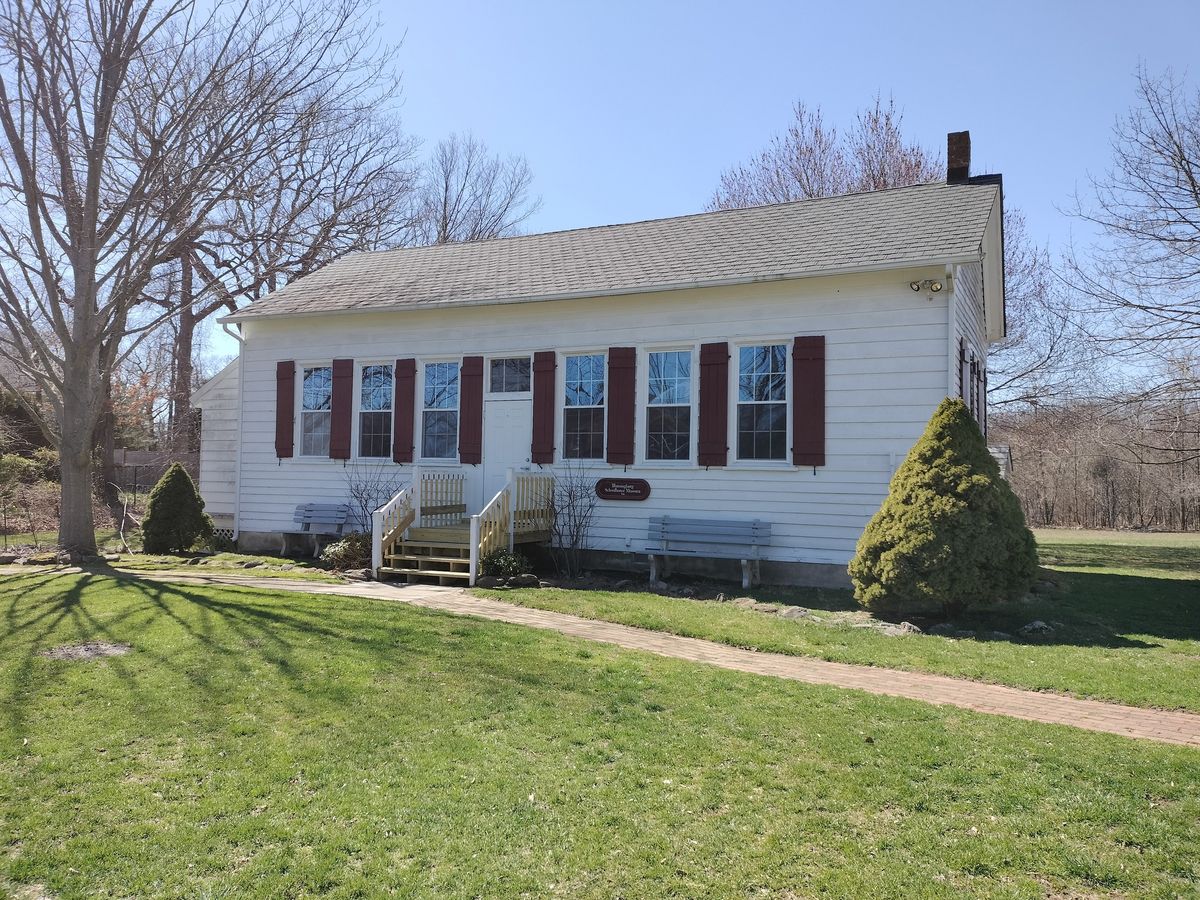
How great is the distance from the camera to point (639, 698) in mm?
5500

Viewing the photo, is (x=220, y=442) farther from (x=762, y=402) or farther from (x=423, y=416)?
(x=762, y=402)

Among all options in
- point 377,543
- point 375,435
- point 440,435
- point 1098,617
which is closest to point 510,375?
point 440,435

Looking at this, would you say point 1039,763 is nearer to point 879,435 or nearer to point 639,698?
point 639,698

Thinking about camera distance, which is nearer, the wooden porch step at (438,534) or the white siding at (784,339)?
the white siding at (784,339)

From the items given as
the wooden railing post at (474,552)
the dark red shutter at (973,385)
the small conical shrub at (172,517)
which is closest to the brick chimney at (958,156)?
the dark red shutter at (973,385)

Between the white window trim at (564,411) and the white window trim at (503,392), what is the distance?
507mm

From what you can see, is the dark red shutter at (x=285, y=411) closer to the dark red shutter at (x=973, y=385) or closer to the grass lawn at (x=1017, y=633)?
the grass lawn at (x=1017, y=633)

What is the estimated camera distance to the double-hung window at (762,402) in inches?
434

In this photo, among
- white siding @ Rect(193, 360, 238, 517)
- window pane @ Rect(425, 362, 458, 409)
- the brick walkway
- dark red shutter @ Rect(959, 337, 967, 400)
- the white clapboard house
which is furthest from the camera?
A: white siding @ Rect(193, 360, 238, 517)

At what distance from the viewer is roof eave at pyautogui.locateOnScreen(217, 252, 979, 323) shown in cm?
984

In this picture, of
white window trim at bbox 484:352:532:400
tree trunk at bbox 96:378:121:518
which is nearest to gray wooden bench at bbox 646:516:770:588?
white window trim at bbox 484:352:532:400

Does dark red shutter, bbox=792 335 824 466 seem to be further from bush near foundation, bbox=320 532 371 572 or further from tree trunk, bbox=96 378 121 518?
tree trunk, bbox=96 378 121 518

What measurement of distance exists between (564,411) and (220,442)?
7.27m

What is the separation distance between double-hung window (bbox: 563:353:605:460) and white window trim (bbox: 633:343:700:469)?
0.62 m
